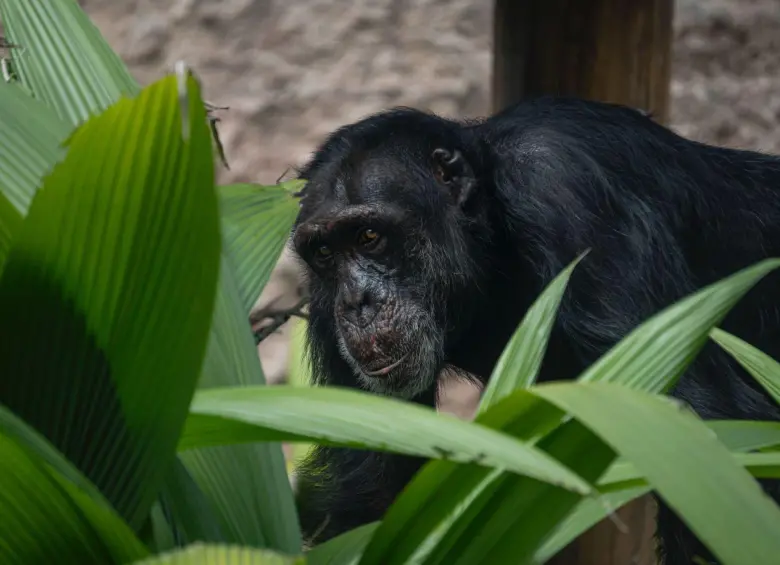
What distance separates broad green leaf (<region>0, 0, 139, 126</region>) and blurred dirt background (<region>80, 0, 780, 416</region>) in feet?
15.0

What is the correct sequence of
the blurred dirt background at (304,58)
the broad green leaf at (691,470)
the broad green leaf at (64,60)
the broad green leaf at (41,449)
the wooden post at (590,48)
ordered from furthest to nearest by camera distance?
the blurred dirt background at (304,58) → the wooden post at (590,48) → the broad green leaf at (64,60) → the broad green leaf at (41,449) → the broad green leaf at (691,470)

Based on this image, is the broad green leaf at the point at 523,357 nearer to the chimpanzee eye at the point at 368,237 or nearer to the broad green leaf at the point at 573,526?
the broad green leaf at the point at 573,526

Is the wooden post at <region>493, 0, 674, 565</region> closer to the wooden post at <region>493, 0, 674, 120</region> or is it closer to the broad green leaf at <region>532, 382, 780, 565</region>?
the wooden post at <region>493, 0, 674, 120</region>

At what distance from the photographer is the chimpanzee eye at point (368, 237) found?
280 cm

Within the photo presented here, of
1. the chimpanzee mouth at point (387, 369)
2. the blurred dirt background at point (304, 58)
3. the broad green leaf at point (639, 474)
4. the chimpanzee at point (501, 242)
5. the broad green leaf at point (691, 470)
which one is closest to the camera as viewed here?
the broad green leaf at point (691, 470)

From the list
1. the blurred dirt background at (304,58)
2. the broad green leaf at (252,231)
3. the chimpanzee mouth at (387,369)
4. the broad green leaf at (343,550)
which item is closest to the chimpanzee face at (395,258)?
the chimpanzee mouth at (387,369)

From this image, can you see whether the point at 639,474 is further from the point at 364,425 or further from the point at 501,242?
the point at 501,242

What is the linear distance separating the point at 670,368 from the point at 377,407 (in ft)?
1.01

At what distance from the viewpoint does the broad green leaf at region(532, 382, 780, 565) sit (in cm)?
75

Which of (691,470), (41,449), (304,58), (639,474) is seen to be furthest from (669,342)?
(304,58)

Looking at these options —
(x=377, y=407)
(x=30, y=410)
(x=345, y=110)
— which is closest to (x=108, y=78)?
(x=30, y=410)

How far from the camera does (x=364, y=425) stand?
2.86 ft

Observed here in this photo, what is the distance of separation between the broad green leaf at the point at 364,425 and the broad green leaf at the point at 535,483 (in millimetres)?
104

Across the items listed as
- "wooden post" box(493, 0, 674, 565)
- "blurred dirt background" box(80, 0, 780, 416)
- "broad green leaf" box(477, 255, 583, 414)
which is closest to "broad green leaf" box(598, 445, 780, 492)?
"broad green leaf" box(477, 255, 583, 414)
